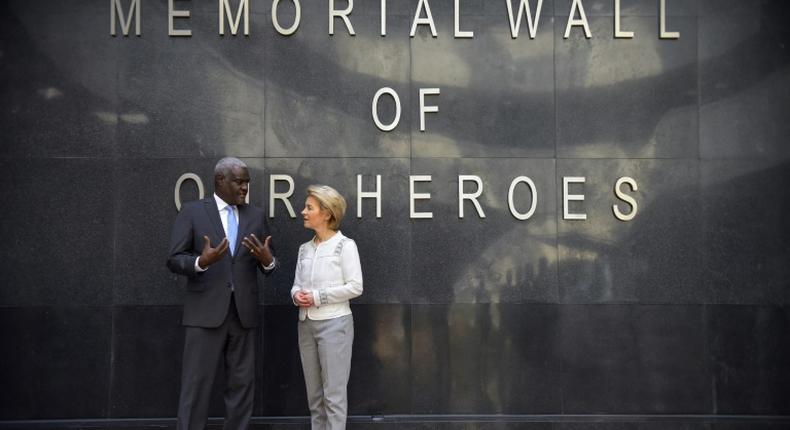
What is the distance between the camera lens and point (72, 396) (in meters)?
6.08

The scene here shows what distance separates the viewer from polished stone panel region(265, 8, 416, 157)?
6.22 metres

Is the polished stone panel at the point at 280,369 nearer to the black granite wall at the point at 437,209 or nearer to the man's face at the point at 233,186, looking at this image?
the black granite wall at the point at 437,209

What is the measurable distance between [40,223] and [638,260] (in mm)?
5005

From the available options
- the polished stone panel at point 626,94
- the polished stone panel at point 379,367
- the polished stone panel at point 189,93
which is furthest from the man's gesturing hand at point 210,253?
the polished stone panel at point 626,94

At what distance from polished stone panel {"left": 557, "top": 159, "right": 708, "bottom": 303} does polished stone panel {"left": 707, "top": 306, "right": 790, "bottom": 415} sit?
338 millimetres

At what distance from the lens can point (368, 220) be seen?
20.4 feet

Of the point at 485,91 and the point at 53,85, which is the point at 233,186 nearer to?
the point at 53,85

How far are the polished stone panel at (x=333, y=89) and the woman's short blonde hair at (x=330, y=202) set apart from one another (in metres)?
0.86

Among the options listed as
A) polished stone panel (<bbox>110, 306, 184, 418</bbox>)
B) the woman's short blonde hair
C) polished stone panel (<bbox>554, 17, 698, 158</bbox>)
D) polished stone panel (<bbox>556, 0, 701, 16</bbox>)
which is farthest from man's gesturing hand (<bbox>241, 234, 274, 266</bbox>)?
polished stone panel (<bbox>556, 0, 701, 16</bbox>)

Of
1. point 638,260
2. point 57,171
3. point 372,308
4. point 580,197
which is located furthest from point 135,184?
point 638,260

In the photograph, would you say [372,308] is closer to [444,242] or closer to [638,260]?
[444,242]

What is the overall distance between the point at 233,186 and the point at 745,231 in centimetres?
425

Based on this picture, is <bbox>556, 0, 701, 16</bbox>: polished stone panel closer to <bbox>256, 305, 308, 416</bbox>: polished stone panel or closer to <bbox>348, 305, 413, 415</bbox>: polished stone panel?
<bbox>348, 305, 413, 415</bbox>: polished stone panel

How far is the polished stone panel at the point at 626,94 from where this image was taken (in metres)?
6.29
